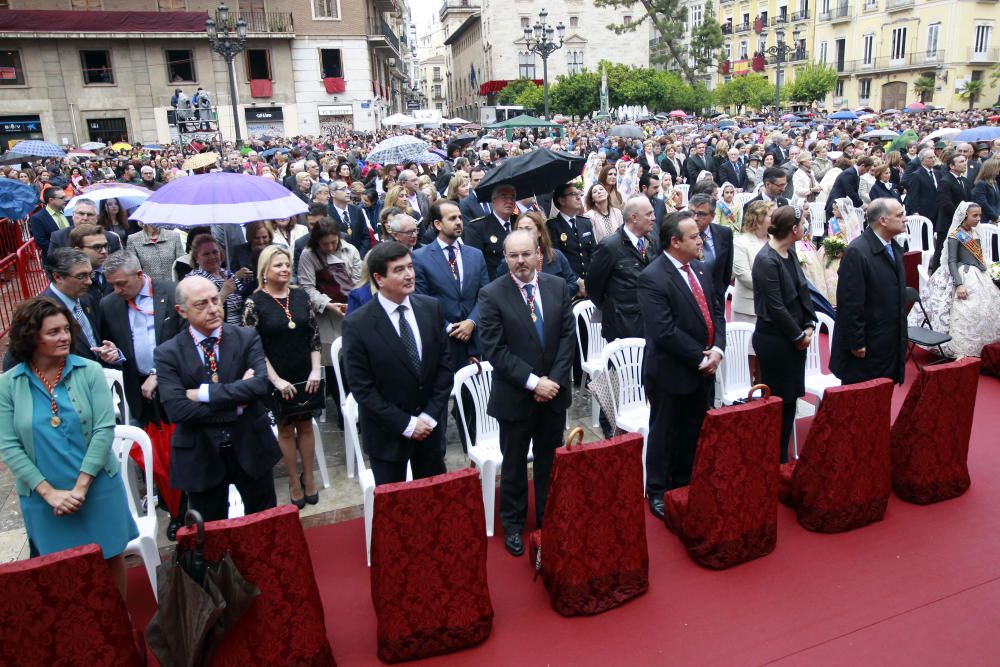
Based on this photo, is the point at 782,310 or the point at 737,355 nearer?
the point at 782,310

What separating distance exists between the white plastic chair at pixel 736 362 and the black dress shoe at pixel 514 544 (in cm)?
197

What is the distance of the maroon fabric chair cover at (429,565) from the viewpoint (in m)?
2.95

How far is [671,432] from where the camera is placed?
425cm

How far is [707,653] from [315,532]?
2321 millimetres

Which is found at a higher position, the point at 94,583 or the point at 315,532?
the point at 94,583

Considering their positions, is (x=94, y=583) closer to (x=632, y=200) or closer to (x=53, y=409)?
(x=53, y=409)

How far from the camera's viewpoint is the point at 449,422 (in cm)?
575

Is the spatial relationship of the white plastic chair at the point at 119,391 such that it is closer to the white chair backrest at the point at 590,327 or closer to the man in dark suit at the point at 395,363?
the man in dark suit at the point at 395,363

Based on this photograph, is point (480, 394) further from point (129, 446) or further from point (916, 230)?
point (916, 230)

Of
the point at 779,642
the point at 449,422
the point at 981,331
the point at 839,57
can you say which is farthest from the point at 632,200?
the point at 839,57

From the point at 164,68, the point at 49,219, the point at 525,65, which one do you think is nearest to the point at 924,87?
the point at 525,65

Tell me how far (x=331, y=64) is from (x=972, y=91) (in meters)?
36.1

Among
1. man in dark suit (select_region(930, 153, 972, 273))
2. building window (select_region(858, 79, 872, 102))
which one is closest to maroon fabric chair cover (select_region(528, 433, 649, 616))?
man in dark suit (select_region(930, 153, 972, 273))

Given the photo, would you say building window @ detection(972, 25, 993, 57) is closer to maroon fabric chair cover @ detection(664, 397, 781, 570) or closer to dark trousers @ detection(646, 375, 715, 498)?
dark trousers @ detection(646, 375, 715, 498)
